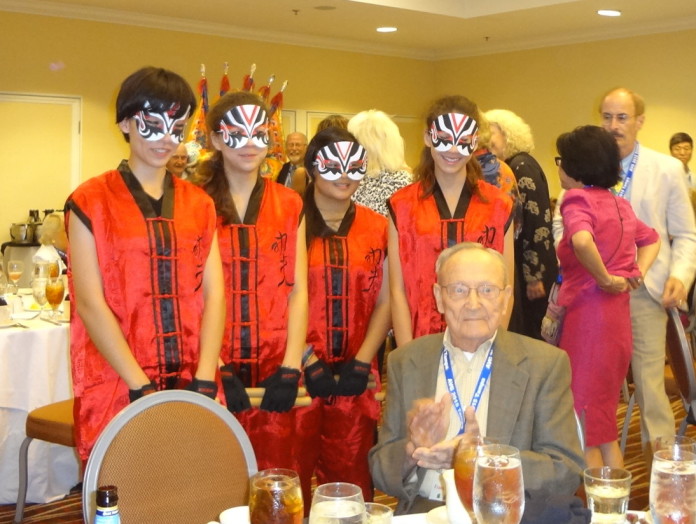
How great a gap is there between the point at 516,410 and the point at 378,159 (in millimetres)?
1805

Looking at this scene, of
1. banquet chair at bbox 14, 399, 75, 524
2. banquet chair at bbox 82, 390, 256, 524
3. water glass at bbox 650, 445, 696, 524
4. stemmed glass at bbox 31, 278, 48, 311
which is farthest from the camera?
stemmed glass at bbox 31, 278, 48, 311

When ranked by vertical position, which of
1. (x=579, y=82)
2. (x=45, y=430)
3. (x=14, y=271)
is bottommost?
(x=45, y=430)

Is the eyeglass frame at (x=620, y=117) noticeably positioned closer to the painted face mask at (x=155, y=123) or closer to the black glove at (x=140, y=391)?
the painted face mask at (x=155, y=123)

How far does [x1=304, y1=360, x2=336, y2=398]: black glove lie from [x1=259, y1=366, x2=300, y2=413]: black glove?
0.17 meters

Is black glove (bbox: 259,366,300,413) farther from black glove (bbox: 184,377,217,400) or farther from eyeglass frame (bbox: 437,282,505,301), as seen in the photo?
eyeglass frame (bbox: 437,282,505,301)

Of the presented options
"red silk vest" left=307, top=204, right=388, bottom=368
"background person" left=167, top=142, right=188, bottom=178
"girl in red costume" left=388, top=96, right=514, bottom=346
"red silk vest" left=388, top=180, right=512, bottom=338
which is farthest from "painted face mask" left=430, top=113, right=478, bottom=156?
"background person" left=167, top=142, right=188, bottom=178

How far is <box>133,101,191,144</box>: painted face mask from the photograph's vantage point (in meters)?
2.66

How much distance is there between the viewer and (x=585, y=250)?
11.2 ft

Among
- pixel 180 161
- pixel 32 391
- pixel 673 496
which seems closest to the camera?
pixel 673 496

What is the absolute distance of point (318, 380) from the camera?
309cm

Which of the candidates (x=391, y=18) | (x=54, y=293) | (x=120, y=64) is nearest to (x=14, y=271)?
(x=54, y=293)

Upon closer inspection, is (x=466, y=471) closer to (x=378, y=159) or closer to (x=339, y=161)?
(x=339, y=161)

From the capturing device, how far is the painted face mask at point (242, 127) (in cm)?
299

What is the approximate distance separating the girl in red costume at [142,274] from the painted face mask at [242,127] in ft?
0.86
